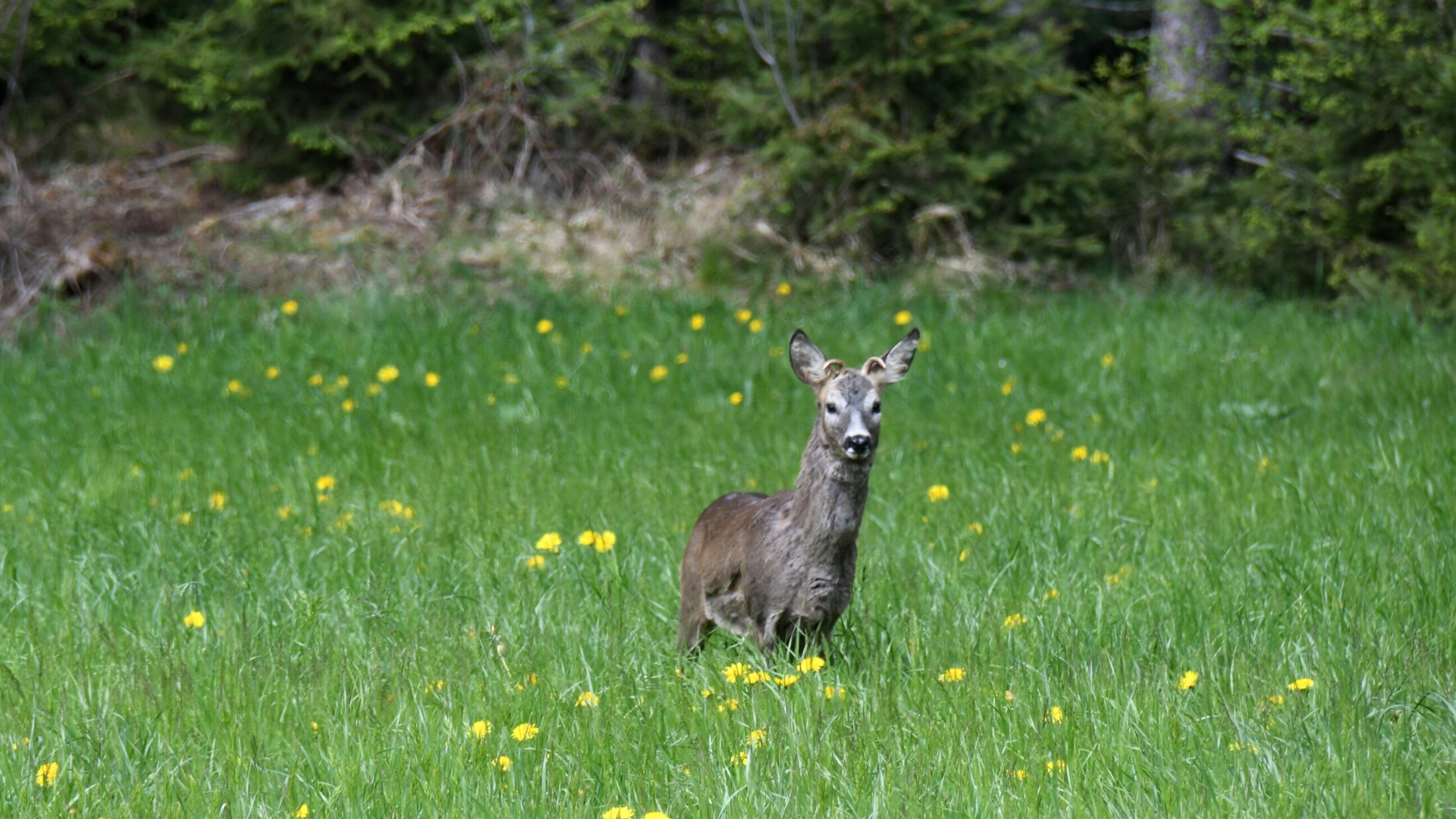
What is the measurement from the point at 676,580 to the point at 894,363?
132 centimetres

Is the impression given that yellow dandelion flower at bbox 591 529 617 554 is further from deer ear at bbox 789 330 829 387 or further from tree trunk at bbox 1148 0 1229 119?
tree trunk at bbox 1148 0 1229 119

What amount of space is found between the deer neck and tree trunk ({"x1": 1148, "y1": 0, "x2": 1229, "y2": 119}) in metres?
8.33

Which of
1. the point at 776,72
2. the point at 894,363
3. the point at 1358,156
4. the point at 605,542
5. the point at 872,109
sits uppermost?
the point at 894,363

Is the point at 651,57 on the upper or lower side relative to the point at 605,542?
lower

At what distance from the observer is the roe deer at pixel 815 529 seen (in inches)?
139

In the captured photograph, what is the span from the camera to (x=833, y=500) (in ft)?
11.9

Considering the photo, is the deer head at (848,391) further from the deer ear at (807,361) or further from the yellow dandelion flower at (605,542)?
the yellow dandelion flower at (605,542)

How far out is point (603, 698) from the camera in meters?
3.62

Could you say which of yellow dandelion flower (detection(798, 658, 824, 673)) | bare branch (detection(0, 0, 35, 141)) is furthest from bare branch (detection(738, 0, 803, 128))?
yellow dandelion flower (detection(798, 658, 824, 673))

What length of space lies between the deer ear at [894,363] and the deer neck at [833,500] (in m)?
0.21

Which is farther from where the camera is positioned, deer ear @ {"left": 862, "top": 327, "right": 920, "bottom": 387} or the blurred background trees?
the blurred background trees

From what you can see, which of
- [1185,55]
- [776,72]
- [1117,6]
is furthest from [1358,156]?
[1117,6]

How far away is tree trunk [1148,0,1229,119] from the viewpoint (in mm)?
11375

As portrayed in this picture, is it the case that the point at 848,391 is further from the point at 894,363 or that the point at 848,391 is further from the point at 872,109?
the point at 872,109
